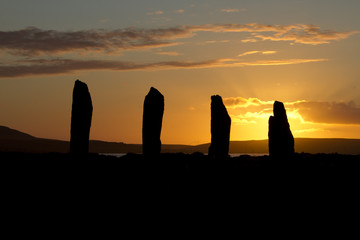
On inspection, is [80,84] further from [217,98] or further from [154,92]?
[217,98]

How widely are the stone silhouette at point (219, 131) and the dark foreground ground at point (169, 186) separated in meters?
3.30

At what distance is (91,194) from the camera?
21.6 metres

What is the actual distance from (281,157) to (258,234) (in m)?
12.5

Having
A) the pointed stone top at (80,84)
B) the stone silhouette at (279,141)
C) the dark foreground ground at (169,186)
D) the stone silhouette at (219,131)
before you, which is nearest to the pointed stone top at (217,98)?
the stone silhouette at (219,131)

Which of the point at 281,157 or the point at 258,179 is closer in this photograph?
the point at 258,179

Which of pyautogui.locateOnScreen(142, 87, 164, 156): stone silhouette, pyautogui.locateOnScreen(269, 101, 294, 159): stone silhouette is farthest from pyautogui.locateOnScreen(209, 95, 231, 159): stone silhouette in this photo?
pyautogui.locateOnScreen(142, 87, 164, 156): stone silhouette

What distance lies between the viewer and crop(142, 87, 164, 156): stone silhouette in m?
27.3

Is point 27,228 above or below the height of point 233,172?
below

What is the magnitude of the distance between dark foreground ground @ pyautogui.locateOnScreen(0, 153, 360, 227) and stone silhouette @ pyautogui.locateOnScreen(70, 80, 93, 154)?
2.35 feet

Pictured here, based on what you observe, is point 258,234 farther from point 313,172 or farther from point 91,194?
point 313,172

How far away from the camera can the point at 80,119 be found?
27297 mm

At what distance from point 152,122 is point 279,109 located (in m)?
7.72

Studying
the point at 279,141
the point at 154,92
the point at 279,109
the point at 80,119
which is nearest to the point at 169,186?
the point at 154,92

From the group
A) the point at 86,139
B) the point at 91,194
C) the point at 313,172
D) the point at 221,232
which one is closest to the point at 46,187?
the point at 91,194
